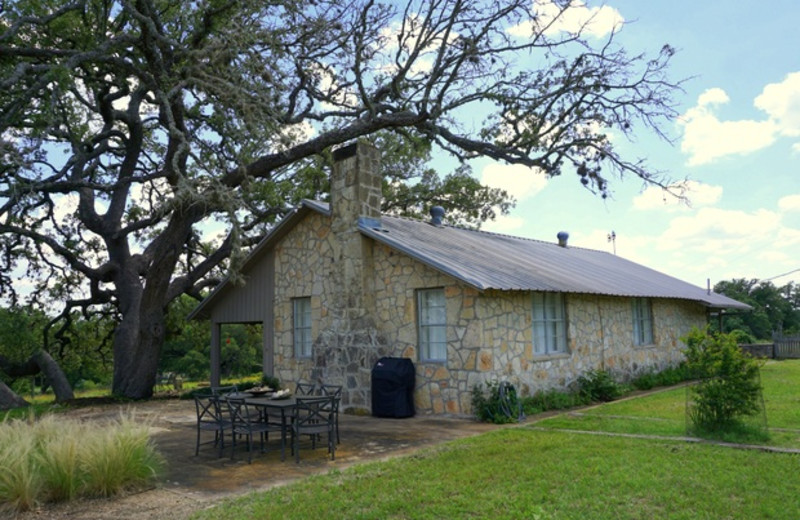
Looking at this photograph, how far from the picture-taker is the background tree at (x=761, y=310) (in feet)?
129

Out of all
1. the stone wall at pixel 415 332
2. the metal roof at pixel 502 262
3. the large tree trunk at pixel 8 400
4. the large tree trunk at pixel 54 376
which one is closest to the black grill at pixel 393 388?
the stone wall at pixel 415 332

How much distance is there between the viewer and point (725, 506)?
17.1ft

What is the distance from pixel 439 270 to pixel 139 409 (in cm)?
774

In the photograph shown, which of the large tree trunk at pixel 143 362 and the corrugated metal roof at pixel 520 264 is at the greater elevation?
the corrugated metal roof at pixel 520 264

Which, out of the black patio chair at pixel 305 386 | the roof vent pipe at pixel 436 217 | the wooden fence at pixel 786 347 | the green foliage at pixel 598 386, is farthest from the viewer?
the wooden fence at pixel 786 347

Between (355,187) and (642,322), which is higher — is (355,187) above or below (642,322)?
above

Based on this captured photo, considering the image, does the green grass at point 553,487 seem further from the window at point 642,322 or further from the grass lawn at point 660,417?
the window at point 642,322

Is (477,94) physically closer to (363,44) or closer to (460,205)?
(363,44)

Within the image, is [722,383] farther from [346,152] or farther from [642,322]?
[642,322]

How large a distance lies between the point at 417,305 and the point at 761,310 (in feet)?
122

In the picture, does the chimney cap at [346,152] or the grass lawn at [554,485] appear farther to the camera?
the chimney cap at [346,152]

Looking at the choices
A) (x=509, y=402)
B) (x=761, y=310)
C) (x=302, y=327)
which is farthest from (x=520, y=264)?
(x=761, y=310)

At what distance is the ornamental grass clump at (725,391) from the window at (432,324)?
435 centimetres

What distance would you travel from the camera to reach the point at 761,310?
40.1m
